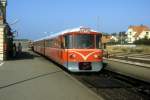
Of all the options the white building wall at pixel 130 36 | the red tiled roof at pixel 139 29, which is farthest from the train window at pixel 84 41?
the white building wall at pixel 130 36

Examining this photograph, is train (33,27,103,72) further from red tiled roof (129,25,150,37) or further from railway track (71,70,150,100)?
red tiled roof (129,25,150,37)

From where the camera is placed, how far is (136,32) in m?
164

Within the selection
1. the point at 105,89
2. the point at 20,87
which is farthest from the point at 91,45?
the point at 20,87

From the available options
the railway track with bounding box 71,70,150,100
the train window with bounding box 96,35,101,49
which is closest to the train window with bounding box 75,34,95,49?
the train window with bounding box 96,35,101,49

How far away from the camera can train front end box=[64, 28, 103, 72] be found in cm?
2292

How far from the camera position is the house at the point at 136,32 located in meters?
158

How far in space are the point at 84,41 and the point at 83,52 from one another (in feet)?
2.53

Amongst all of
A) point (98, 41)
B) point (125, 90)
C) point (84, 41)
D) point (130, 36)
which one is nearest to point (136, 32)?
point (130, 36)

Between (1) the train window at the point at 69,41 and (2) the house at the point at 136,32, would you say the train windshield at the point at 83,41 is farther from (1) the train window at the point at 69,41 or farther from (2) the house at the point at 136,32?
(2) the house at the point at 136,32

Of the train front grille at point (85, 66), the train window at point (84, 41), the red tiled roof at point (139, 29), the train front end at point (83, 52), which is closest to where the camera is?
the train front end at point (83, 52)

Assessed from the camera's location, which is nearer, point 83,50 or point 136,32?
point 83,50

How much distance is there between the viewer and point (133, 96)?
14820 millimetres

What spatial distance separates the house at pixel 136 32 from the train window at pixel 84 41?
440 ft

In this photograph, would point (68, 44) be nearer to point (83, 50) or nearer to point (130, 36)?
point (83, 50)
